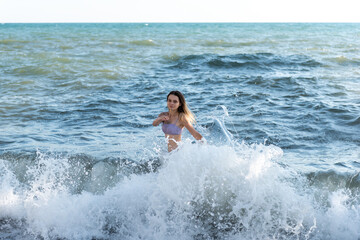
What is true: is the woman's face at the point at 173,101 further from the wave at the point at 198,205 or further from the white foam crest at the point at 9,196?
the white foam crest at the point at 9,196

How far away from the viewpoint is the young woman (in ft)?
18.7

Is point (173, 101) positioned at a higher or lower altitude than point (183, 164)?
higher

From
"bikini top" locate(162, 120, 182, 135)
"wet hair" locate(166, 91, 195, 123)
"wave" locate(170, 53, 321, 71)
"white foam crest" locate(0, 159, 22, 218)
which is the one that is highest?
"wet hair" locate(166, 91, 195, 123)

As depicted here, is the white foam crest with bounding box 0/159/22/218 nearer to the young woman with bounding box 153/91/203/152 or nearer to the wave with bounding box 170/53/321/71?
the young woman with bounding box 153/91/203/152

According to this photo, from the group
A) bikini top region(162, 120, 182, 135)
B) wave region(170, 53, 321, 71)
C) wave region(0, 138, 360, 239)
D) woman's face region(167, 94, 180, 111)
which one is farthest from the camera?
wave region(170, 53, 321, 71)

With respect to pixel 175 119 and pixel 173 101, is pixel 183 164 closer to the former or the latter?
pixel 175 119

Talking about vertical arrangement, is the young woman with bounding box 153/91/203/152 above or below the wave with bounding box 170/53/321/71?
above

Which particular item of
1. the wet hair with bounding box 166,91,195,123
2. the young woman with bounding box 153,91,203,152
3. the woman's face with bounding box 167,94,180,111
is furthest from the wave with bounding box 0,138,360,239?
the woman's face with bounding box 167,94,180,111

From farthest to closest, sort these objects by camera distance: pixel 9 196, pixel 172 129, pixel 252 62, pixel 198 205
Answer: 1. pixel 252 62
2. pixel 172 129
3. pixel 9 196
4. pixel 198 205

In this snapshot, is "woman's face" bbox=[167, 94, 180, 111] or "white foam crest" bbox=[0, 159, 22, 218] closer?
"white foam crest" bbox=[0, 159, 22, 218]

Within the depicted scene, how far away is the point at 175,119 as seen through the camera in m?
5.84

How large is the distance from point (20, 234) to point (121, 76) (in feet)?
33.3

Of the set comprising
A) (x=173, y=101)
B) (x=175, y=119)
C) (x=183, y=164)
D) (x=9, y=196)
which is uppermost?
(x=173, y=101)

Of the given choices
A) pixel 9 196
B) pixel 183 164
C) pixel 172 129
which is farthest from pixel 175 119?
pixel 9 196
